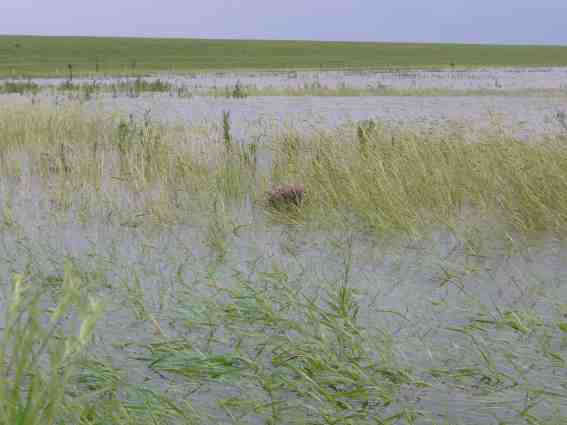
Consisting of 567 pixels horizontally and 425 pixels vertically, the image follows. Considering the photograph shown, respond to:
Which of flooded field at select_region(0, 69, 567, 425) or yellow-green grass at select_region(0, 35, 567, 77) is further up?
yellow-green grass at select_region(0, 35, 567, 77)

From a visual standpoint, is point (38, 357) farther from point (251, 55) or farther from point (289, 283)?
point (251, 55)

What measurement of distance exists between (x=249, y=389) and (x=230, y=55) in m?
67.1

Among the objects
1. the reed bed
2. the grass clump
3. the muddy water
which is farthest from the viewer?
the muddy water

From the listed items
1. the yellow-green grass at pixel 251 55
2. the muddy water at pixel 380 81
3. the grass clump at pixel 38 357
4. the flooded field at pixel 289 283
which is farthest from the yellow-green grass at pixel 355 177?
the yellow-green grass at pixel 251 55

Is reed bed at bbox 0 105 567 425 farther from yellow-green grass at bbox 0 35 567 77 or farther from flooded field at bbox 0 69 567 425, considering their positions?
yellow-green grass at bbox 0 35 567 77

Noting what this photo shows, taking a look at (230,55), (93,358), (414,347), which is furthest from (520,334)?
(230,55)

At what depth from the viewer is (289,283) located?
403cm

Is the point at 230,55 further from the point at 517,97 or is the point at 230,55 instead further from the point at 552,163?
A: the point at 552,163

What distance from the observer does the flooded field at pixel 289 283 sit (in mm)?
2666

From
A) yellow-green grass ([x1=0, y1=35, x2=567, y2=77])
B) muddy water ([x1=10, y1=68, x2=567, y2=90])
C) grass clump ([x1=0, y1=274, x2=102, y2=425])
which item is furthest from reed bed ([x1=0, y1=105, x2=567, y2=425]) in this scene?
yellow-green grass ([x1=0, y1=35, x2=567, y2=77])

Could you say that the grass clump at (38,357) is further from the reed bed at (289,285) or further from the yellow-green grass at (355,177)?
the yellow-green grass at (355,177)

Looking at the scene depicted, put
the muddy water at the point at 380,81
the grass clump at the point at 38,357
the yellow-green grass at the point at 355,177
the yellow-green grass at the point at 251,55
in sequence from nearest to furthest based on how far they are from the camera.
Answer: the grass clump at the point at 38,357
the yellow-green grass at the point at 355,177
the muddy water at the point at 380,81
the yellow-green grass at the point at 251,55

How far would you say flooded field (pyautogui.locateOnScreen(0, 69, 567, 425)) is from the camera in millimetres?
2666

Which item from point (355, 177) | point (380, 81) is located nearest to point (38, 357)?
point (355, 177)
